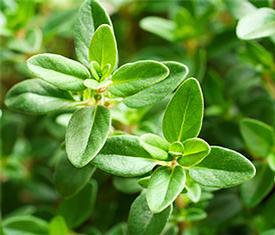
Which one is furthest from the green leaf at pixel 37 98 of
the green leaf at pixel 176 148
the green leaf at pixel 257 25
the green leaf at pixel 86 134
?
the green leaf at pixel 257 25

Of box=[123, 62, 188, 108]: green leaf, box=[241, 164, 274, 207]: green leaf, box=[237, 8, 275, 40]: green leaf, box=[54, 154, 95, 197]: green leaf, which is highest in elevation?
box=[237, 8, 275, 40]: green leaf

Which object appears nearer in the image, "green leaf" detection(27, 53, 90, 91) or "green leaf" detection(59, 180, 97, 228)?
"green leaf" detection(27, 53, 90, 91)

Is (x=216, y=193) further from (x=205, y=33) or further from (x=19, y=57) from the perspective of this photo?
(x=19, y=57)

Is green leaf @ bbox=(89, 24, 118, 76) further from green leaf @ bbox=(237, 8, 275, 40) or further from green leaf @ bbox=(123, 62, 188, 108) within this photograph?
green leaf @ bbox=(237, 8, 275, 40)

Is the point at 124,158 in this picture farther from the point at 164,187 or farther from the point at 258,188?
the point at 258,188

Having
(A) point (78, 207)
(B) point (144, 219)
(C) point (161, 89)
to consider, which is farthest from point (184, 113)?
(A) point (78, 207)

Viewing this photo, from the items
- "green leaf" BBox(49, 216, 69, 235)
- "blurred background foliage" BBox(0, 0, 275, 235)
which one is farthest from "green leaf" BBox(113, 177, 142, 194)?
"green leaf" BBox(49, 216, 69, 235)

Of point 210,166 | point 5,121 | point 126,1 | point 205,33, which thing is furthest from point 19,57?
point 210,166

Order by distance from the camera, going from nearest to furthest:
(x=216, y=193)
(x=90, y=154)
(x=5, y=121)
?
(x=90, y=154)
(x=216, y=193)
(x=5, y=121)
